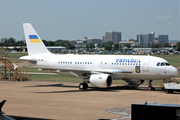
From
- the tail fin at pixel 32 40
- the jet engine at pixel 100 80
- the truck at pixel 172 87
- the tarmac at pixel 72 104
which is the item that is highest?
the tail fin at pixel 32 40

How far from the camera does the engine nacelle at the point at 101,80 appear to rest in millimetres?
33650

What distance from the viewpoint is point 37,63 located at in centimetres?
4100

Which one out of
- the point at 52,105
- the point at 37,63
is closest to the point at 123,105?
the point at 52,105

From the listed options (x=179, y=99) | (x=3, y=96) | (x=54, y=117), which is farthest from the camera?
(x=3, y=96)

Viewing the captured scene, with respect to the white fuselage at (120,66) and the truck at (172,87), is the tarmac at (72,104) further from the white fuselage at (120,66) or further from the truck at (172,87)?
the white fuselage at (120,66)

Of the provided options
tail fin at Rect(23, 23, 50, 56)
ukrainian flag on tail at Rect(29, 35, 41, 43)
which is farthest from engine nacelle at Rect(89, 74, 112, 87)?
ukrainian flag on tail at Rect(29, 35, 41, 43)

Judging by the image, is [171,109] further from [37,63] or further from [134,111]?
[37,63]

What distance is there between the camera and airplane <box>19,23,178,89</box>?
3397cm

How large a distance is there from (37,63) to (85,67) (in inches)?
301

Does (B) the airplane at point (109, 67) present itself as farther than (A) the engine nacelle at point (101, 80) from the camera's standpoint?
Yes

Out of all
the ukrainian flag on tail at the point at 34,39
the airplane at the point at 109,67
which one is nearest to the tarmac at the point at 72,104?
the airplane at the point at 109,67

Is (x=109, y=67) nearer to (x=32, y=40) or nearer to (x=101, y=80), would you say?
(x=101, y=80)

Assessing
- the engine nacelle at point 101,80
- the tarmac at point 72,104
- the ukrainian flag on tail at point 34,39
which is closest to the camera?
the tarmac at point 72,104

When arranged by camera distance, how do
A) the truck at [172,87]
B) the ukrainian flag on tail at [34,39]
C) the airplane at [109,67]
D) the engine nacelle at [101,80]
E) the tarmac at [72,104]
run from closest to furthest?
1. the tarmac at [72,104]
2. the truck at [172,87]
3. the engine nacelle at [101,80]
4. the airplane at [109,67]
5. the ukrainian flag on tail at [34,39]
